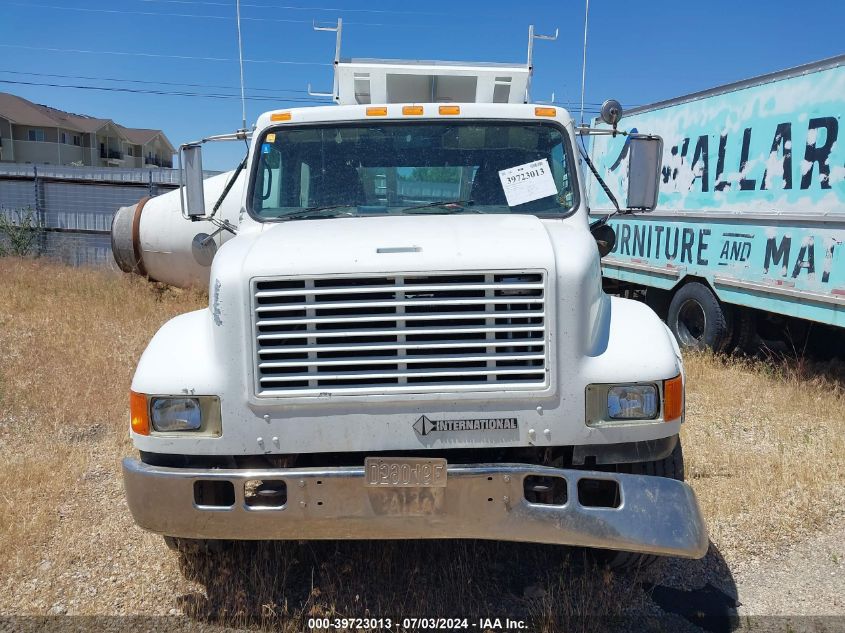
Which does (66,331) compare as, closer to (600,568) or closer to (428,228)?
(428,228)

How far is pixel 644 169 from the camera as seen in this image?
13.5 ft

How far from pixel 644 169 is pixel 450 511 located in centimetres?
239

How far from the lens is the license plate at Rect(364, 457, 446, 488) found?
2764 mm

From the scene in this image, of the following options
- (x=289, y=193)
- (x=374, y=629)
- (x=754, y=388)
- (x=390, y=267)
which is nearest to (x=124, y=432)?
(x=289, y=193)

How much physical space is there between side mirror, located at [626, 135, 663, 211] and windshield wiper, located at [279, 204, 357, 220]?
5.38 ft

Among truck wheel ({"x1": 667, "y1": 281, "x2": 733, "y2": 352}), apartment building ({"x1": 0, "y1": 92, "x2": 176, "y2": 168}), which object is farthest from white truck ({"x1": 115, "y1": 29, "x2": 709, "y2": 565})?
apartment building ({"x1": 0, "y1": 92, "x2": 176, "y2": 168})

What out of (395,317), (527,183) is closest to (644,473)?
(395,317)

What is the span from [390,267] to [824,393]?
17.0 ft

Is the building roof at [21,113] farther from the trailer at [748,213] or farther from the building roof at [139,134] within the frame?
the trailer at [748,213]

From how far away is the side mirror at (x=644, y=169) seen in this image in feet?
13.4

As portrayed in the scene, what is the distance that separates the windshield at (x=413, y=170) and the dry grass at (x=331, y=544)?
181cm

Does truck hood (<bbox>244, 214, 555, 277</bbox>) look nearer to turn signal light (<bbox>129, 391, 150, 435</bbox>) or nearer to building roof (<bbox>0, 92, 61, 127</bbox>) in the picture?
turn signal light (<bbox>129, 391, 150, 435</bbox>)

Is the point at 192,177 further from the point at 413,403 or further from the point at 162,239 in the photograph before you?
the point at 162,239

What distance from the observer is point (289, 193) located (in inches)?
155
